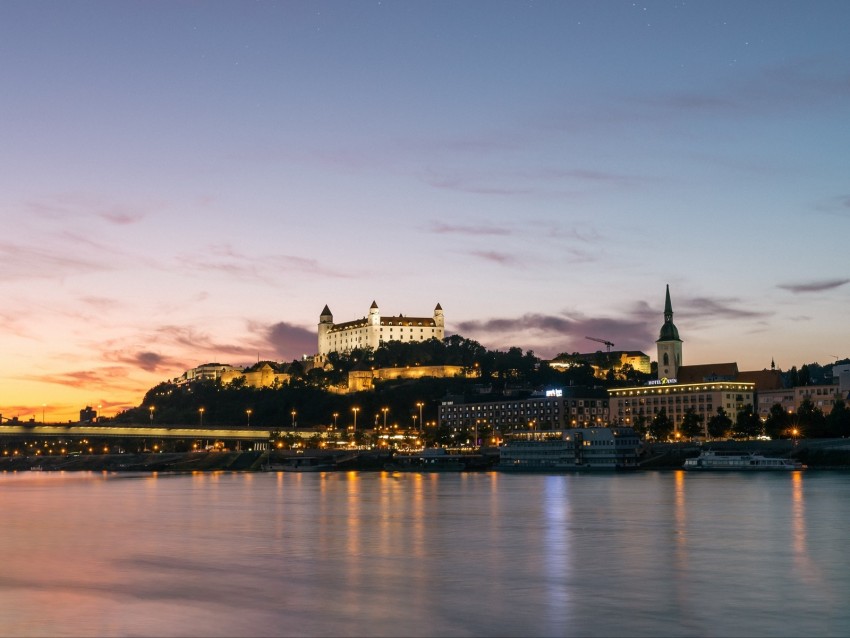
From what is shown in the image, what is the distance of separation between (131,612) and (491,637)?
1184cm

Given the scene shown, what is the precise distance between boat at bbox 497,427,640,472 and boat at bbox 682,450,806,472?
1226cm

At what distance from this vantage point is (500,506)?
70562 millimetres

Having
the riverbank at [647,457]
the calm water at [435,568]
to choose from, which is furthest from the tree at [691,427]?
the calm water at [435,568]

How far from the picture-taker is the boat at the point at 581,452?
141375 mm

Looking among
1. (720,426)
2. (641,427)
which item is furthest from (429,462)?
(720,426)

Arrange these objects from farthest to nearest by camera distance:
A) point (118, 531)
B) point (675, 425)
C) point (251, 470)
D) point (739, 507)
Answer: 1. point (675, 425)
2. point (251, 470)
3. point (739, 507)
4. point (118, 531)

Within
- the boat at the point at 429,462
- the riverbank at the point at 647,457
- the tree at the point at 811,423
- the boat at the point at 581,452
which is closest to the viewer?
the riverbank at the point at 647,457

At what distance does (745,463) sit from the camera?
127875 mm

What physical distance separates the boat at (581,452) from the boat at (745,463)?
1226 centimetres

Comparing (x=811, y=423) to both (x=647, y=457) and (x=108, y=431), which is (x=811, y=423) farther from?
(x=108, y=431)

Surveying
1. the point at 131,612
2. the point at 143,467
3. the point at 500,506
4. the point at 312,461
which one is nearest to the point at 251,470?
the point at 312,461

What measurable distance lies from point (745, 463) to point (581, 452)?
24321mm

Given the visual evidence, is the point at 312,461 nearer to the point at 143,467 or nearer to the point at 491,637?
the point at 143,467

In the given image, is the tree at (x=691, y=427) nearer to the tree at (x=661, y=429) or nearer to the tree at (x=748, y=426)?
the tree at (x=661, y=429)
